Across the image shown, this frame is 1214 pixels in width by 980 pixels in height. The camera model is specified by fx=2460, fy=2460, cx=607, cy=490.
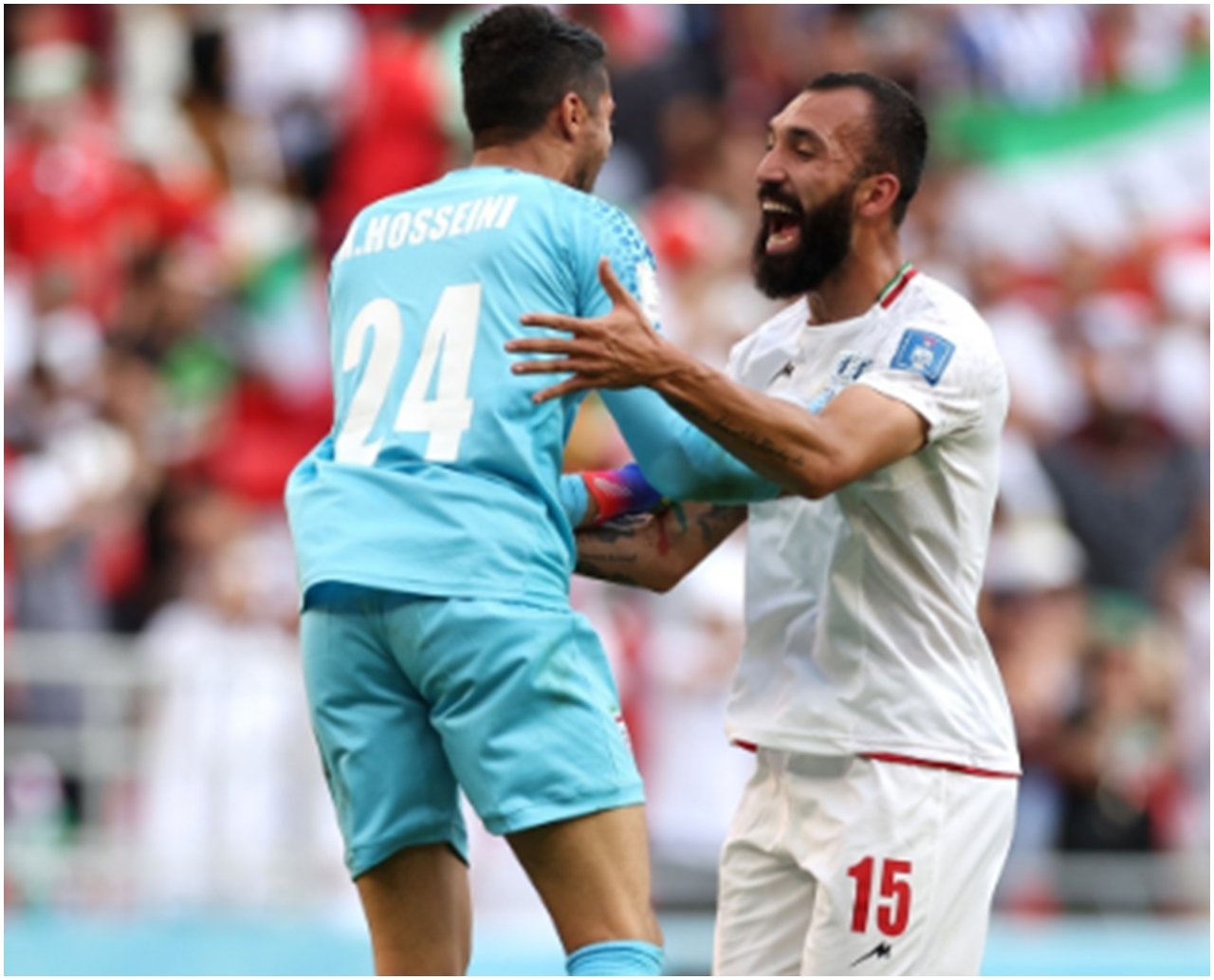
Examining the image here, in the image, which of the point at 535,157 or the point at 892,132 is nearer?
the point at 535,157

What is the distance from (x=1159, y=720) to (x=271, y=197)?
16.7 feet

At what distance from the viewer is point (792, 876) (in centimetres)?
506

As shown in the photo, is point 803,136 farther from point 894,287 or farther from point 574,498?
point 574,498

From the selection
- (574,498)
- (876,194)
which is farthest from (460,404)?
(876,194)

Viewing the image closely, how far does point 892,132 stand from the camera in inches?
203

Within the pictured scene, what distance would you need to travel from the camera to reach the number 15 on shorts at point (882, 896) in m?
4.87

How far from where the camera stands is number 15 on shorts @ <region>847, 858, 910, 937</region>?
4867 mm

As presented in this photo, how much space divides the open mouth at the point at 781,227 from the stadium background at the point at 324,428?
449 centimetres

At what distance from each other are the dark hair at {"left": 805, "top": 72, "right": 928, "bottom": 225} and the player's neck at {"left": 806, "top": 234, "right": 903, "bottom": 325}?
0.27 feet

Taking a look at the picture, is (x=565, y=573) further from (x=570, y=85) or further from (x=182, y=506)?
(x=182, y=506)

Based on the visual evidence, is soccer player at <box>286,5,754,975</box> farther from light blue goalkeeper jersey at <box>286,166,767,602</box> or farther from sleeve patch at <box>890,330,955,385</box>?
sleeve patch at <box>890,330,955,385</box>

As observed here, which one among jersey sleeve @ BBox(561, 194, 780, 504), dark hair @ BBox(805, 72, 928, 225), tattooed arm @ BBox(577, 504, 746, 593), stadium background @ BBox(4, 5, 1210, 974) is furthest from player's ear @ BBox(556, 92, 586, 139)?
stadium background @ BBox(4, 5, 1210, 974)

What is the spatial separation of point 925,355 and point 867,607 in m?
0.53

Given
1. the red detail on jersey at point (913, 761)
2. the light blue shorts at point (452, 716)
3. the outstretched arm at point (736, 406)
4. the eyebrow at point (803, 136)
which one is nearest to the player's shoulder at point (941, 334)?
the outstretched arm at point (736, 406)
